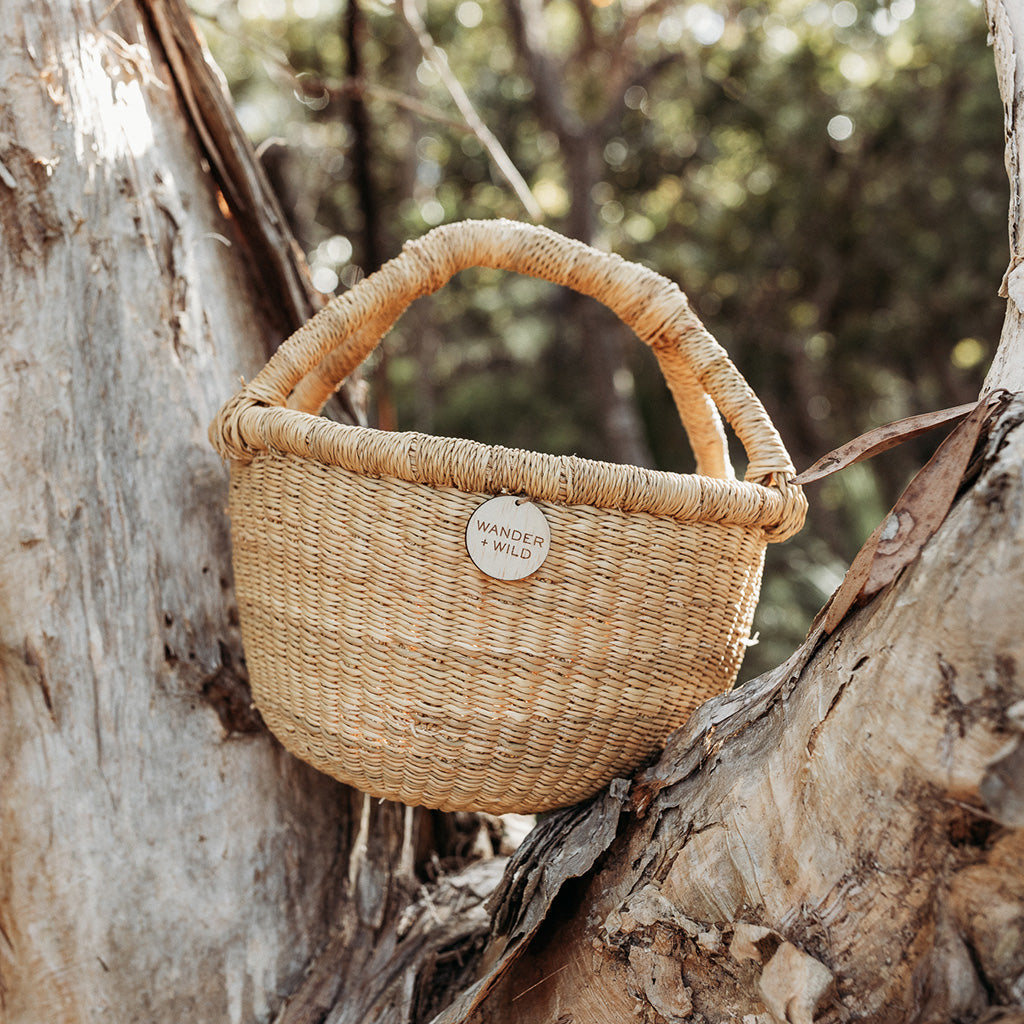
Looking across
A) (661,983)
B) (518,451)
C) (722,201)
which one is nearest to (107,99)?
(518,451)

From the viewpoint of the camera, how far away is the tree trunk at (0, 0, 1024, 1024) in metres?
0.67

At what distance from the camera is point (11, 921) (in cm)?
104

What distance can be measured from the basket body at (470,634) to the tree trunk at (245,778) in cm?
7

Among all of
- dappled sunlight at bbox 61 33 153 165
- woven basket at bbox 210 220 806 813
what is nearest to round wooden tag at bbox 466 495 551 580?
woven basket at bbox 210 220 806 813

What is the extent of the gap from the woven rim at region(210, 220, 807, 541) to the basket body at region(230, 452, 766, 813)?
26mm

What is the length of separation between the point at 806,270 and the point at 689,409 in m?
5.62

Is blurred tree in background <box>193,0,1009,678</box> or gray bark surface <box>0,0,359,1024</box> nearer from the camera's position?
gray bark surface <box>0,0,359,1024</box>

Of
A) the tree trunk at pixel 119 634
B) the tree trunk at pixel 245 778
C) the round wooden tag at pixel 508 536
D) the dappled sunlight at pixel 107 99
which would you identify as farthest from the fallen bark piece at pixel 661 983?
the dappled sunlight at pixel 107 99

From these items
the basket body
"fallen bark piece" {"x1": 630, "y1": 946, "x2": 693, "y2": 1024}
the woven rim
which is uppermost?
the woven rim

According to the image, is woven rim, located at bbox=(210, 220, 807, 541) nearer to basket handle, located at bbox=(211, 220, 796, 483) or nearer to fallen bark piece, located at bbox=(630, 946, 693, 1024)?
basket handle, located at bbox=(211, 220, 796, 483)

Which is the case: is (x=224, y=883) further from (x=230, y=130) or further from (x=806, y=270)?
(x=806, y=270)

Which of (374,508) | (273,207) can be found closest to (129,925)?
(374,508)

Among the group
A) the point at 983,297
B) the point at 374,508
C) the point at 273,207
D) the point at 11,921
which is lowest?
the point at 11,921

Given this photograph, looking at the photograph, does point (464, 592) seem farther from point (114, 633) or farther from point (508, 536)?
point (114, 633)
